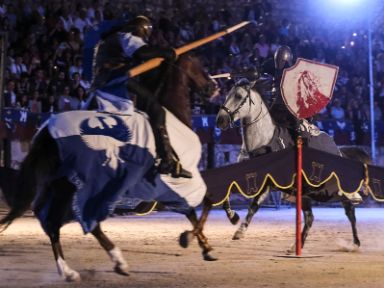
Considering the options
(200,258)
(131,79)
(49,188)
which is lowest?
(200,258)

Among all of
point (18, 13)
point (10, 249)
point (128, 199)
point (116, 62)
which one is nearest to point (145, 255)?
point (128, 199)

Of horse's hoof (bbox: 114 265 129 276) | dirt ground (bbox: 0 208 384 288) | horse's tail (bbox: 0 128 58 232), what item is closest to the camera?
dirt ground (bbox: 0 208 384 288)

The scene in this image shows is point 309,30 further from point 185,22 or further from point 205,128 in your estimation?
point 205,128

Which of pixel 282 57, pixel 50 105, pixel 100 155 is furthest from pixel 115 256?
pixel 50 105

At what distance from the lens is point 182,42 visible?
22812 mm

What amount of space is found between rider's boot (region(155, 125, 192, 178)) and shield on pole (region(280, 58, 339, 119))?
2.17 metres

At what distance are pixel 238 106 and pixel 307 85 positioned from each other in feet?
4.99

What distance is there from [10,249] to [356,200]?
4.73 meters

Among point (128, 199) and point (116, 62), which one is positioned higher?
point (116, 62)

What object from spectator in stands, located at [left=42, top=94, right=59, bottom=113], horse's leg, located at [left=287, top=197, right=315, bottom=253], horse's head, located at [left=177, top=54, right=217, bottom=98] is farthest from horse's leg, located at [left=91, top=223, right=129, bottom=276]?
spectator in stands, located at [left=42, top=94, right=59, bottom=113]

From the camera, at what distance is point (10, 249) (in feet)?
38.1

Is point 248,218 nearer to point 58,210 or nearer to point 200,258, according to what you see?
point 200,258

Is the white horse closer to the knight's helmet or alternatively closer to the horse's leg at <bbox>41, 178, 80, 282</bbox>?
the knight's helmet

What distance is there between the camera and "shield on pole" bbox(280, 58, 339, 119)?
440 inches
